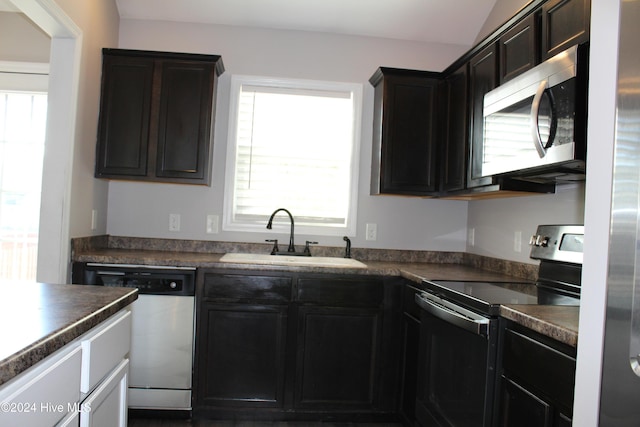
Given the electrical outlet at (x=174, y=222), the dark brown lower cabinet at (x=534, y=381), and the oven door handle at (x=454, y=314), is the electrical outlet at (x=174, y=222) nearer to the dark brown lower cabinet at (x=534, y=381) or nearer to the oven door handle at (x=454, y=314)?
the oven door handle at (x=454, y=314)

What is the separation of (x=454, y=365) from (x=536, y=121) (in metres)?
1.03

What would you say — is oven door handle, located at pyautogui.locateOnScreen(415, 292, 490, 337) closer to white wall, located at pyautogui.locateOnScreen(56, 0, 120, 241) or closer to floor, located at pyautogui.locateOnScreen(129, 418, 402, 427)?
floor, located at pyautogui.locateOnScreen(129, 418, 402, 427)

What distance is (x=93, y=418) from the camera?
4.12 feet

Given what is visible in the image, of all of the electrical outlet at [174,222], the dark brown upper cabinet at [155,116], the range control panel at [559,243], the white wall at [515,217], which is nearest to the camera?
the range control panel at [559,243]

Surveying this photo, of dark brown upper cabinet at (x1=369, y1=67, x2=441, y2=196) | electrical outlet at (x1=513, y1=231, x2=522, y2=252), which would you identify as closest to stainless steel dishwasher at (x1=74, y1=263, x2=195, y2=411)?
dark brown upper cabinet at (x1=369, y1=67, x2=441, y2=196)

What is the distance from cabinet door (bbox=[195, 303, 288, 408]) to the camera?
8.91 ft

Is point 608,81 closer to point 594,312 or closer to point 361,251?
point 594,312

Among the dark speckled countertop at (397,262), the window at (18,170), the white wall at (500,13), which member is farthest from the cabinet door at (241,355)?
the white wall at (500,13)

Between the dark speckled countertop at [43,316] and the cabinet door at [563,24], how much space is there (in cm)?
182

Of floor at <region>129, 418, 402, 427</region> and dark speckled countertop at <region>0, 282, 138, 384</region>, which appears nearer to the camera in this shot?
dark speckled countertop at <region>0, 282, 138, 384</region>

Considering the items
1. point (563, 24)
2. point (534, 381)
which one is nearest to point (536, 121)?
point (563, 24)

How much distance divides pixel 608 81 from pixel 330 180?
7.85ft

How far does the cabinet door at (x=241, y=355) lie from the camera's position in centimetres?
271

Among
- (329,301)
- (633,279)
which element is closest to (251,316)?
(329,301)
